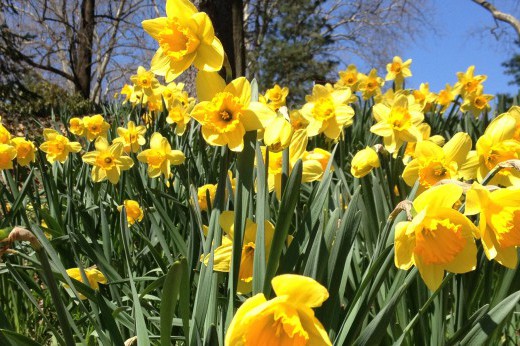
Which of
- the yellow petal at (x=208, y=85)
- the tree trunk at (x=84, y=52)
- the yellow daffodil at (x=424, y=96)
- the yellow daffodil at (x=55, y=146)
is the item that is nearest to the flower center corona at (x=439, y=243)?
the yellow petal at (x=208, y=85)

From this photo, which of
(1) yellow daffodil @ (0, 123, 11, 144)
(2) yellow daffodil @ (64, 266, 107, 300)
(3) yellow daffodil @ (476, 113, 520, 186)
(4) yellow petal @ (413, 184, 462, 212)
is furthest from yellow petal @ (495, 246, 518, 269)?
(1) yellow daffodil @ (0, 123, 11, 144)

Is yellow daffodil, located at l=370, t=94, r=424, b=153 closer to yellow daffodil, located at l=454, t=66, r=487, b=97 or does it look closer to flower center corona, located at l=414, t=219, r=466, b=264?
flower center corona, located at l=414, t=219, r=466, b=264

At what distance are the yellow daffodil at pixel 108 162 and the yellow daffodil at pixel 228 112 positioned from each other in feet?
4.75

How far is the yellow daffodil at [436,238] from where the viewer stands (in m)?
0.80

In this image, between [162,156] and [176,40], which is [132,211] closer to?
[162,156]

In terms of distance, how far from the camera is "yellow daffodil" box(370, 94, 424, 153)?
1896 millimetres

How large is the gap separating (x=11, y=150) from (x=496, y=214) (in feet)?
5.92

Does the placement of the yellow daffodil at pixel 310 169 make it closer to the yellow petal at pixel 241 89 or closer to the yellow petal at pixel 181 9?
the yellow petal at pixel 241 89

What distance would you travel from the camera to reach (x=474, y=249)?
854 millimetres

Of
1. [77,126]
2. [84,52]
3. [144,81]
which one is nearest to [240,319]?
[77,126]

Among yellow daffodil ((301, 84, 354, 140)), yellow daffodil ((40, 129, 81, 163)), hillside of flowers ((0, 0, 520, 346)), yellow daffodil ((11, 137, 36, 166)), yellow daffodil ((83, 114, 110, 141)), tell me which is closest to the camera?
hillside of flowers ((0, 0, 520, 346))

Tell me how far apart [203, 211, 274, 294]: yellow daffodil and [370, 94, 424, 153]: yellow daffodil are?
101 cm

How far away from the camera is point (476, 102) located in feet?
11.7

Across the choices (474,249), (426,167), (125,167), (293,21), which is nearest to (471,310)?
(426,167)
